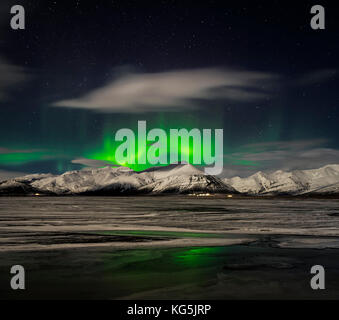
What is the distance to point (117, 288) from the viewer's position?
10422mm

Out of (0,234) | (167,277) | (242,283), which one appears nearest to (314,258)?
(242,283)

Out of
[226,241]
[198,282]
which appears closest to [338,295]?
[198,282]

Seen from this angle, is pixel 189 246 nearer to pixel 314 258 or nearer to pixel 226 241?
pixel 226 241

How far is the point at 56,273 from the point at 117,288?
8.77 feet
